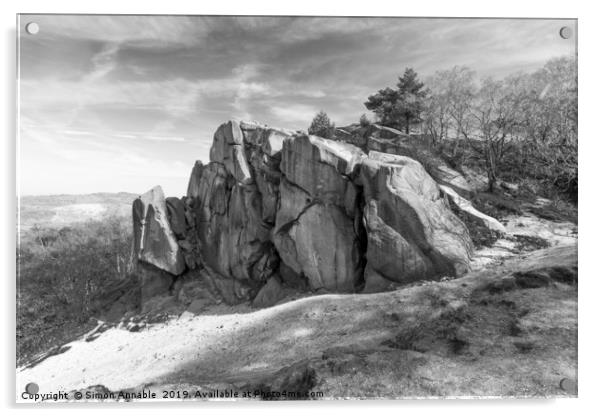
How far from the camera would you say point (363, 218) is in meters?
8.32

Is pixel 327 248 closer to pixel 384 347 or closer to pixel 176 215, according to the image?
pixel 384 347

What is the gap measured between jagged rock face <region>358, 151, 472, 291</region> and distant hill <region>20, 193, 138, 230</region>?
Answer: 312 inches

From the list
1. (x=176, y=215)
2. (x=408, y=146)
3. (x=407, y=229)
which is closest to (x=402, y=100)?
(x=407, y=229)

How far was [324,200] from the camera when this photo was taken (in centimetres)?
895

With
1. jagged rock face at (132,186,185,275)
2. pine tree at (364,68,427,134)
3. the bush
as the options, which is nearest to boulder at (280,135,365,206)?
pine tree at (364,68,427,134)

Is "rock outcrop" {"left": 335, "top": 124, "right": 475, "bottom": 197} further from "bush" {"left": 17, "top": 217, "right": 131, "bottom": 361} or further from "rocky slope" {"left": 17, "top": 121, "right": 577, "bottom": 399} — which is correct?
"bush" {"left": 17, "top": 217, "right": 131, "bottom": 361}

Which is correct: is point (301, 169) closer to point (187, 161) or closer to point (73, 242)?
point (187, 161)

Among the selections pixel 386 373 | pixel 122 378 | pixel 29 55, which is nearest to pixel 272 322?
pixel 122 378

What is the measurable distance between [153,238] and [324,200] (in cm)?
733

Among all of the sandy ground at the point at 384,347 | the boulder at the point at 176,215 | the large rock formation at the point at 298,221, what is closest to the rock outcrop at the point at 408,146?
the large rock formation at the point at 298,221

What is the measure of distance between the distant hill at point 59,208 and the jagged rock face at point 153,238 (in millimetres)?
680

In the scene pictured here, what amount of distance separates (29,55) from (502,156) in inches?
519

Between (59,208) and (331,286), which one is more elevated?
(59,208)

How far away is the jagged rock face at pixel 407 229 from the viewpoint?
7484 millimetres
